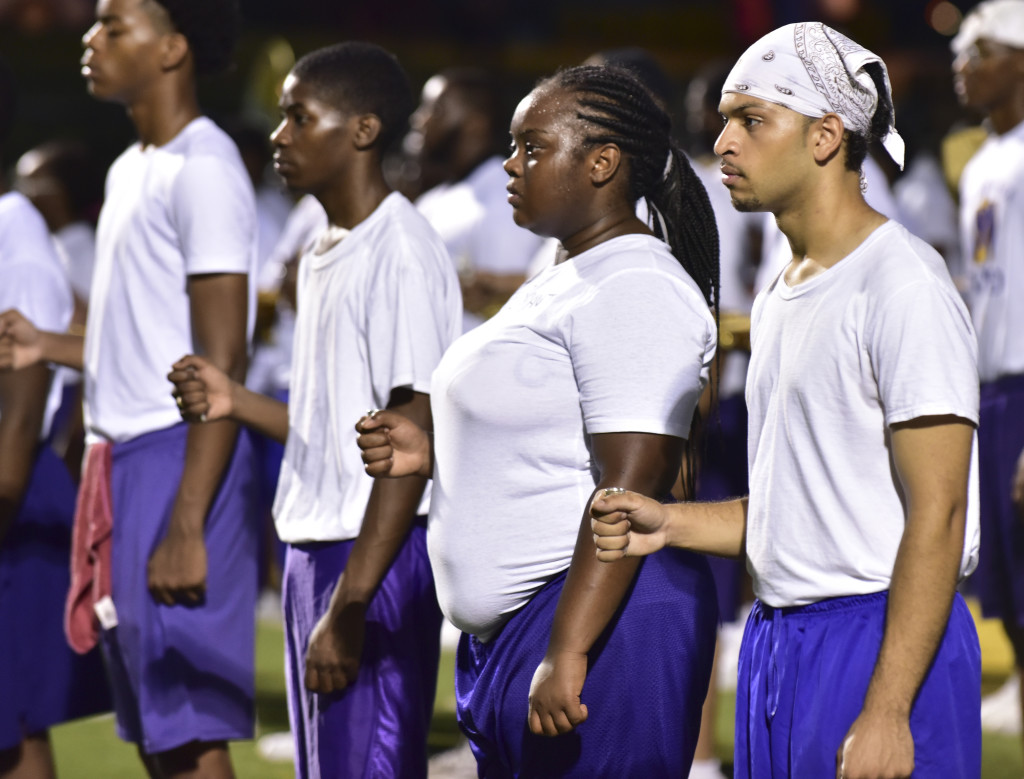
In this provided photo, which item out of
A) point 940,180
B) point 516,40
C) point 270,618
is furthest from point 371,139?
point 516,40

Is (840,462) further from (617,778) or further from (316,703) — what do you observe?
(316,703)

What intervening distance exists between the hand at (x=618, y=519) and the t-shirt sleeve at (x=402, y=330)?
715 mm

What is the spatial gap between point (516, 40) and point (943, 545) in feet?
34.3

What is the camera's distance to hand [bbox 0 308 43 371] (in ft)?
9.61

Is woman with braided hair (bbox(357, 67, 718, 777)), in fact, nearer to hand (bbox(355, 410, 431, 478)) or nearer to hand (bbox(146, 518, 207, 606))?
hand (bbox(355, 410, 431, 478))

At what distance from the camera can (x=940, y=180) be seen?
7.35 meters

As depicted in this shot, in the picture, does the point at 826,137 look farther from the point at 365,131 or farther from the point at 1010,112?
the point at 1010,112

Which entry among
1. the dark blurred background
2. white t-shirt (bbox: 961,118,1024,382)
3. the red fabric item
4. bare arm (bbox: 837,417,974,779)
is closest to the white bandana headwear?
bare arm (bbox: 837,417,974,779)

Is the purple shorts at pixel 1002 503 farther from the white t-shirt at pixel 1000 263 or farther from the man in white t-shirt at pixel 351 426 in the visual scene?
the man in white t-shirt at pixel 351 426

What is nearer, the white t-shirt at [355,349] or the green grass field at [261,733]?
the white t-shirt at [355,349]

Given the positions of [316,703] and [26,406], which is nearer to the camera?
[316,703]

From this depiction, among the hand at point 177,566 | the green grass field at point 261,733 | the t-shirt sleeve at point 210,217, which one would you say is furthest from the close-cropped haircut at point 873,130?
the green grass field at point 261,733

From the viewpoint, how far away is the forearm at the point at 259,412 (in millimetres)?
2656

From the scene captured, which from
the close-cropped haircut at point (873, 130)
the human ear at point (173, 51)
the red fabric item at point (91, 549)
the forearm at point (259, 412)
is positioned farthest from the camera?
the human ear at point (173, 51)
